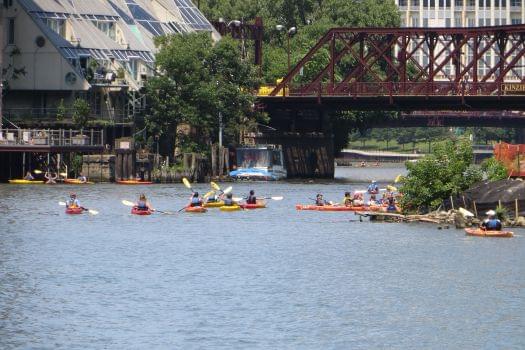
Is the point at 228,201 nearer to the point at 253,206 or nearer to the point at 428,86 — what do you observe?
the point at 253,206

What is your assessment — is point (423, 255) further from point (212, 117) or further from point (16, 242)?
point (212, 117)

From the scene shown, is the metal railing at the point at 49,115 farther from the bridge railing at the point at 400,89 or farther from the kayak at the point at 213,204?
the kayak at the point at 213,204

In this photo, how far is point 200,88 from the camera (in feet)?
560

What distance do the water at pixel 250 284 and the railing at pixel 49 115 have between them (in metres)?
47.3

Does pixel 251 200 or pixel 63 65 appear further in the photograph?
pixel 63 65

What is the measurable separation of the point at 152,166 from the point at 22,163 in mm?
13955

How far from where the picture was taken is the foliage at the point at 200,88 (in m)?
171

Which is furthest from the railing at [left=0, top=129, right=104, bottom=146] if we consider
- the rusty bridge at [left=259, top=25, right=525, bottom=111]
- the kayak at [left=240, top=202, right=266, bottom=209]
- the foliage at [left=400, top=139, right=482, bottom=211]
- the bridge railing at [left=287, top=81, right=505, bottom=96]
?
the foliage at [left=400, top=139, right=482, bottom=211]

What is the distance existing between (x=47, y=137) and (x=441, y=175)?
55.8 m

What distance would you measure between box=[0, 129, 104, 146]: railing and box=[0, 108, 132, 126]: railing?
343cm

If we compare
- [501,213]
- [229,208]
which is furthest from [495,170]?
[229,208]

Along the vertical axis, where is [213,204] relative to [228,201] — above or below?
below

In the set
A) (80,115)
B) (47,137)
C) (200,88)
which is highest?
(200,88)

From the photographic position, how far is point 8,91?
556ft
